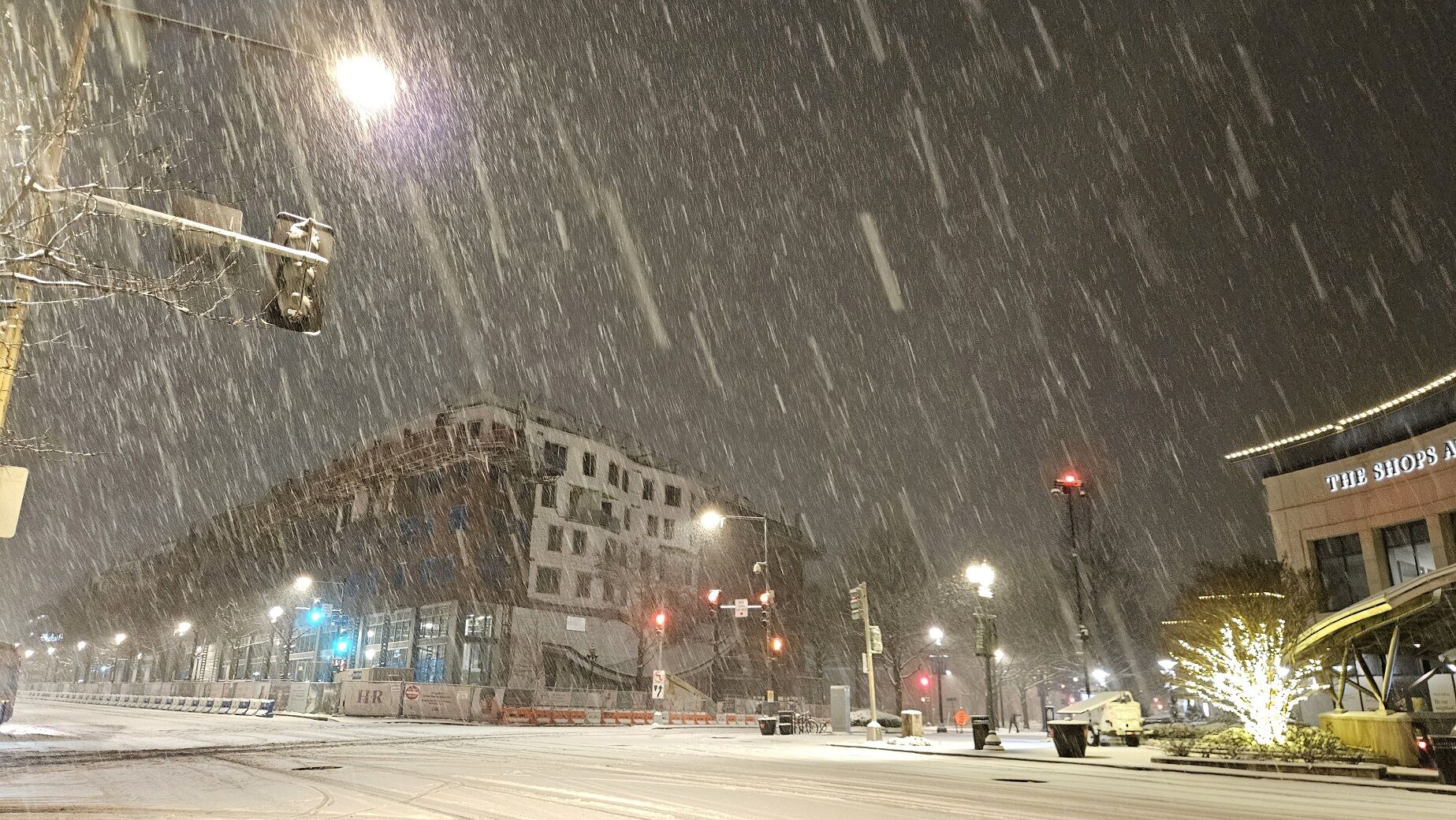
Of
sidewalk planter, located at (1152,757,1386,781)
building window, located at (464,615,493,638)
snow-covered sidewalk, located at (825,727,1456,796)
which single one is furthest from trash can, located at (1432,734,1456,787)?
building window, located at (464,615,493,638)

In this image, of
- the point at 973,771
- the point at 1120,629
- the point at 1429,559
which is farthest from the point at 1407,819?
the point at 1120,629

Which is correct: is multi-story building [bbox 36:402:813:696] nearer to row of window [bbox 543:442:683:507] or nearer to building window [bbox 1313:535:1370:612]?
row of window [bbox 543:442:683:507]

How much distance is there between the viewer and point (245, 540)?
80250 mm

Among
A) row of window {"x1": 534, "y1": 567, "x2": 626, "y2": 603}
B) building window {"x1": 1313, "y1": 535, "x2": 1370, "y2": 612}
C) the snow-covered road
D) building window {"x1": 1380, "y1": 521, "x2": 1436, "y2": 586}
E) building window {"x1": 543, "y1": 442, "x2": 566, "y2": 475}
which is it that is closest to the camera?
the snow-covered road

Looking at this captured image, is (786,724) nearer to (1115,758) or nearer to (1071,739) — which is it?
(1071,739)

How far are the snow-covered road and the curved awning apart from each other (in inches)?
187

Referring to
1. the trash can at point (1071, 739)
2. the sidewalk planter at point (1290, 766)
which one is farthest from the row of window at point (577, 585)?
the sidewalk planter at point (1290, 766)

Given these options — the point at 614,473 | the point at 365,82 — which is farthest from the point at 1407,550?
the point at 614,473

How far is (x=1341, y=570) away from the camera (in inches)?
1473

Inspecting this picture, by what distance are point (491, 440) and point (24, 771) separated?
1677 inches

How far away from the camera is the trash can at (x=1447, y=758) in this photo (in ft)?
44.9

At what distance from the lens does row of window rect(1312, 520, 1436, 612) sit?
112 feet

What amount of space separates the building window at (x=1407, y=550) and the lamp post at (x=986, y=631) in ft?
69.8

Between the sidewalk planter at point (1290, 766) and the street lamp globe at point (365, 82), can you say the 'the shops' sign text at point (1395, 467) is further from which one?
the street lamp globe at point (365, 82)
